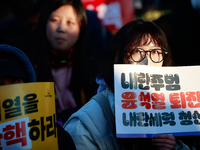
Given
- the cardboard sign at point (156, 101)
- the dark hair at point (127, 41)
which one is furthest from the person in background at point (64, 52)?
the cardboard sign at point (156, 101)

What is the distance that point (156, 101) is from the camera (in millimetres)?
1333

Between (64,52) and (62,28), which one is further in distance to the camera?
(64,52)

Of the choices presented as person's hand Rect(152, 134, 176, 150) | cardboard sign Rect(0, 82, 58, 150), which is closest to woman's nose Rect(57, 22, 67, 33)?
cardboard sign Rect(0, 82, 58, 150)

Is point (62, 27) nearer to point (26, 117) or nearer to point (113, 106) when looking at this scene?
point (113, 106)

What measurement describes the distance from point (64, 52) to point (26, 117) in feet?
4.88

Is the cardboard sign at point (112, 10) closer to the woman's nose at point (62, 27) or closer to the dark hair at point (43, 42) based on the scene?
the dark hair at point (43, 42)

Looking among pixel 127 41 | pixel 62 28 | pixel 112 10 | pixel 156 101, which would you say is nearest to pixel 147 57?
pixel 127 41

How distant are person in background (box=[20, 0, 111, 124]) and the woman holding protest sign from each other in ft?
2.46

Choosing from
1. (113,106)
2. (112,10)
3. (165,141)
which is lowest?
(165,141)

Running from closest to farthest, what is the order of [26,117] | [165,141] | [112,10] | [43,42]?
1. [26,117]
2. [165,141]
3. [43,42]
4. [112,10]

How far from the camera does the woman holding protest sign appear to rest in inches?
55.4

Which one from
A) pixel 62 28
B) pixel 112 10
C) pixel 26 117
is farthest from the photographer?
pixel 112 10

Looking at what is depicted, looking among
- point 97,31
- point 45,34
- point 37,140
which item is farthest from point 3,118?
point 97,31

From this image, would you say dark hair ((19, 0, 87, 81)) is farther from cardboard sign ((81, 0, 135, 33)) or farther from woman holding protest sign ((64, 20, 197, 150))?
cardboard sign ((81, 0, 135, 33))
